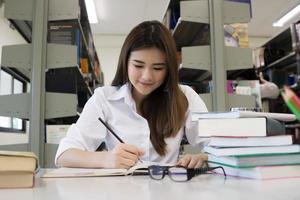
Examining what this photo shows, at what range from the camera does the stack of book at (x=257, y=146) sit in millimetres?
640

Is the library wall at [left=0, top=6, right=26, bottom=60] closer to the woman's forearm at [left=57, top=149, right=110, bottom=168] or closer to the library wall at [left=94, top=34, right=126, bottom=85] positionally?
the library wall at [left=94, top=34, right=126, bottom=85]

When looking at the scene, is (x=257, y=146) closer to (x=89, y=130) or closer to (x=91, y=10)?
(x=89, y=130)

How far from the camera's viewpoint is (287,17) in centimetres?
509

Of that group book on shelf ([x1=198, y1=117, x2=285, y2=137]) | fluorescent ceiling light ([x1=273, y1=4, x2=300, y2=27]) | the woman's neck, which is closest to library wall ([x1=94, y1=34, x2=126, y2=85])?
fluorescent ceiling light ([x1=273, y1=4, x2=300, y2=27])

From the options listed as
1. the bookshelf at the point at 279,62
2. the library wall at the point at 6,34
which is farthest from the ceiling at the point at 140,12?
the library wall at the point at 6,34

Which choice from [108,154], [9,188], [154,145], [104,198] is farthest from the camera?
[154,145]

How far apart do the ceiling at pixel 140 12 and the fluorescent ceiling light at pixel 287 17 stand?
9 cm

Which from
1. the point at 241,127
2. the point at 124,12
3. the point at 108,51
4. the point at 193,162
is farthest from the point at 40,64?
the point at 108,51

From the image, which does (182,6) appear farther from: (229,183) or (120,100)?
(229,183)

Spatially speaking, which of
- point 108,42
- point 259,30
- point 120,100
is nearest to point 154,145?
point 120,100

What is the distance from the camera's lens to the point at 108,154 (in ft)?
3.06

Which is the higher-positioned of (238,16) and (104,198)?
(238,16)

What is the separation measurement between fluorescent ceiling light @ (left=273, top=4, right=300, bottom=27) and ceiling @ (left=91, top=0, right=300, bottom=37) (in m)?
0.09

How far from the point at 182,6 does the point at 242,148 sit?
1553mm
